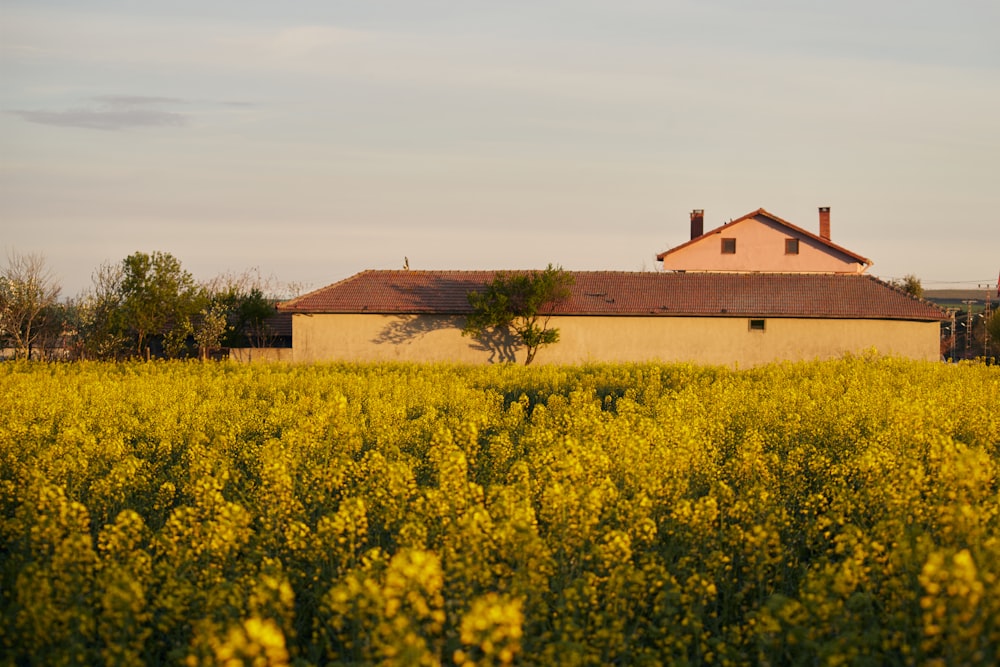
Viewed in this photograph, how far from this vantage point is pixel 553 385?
25.4 m

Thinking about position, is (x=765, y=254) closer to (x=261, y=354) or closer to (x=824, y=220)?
(x=824, y=220)

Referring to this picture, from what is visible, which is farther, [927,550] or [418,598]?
[927,550]

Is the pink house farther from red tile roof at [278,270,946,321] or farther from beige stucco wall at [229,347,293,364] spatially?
beige stucco wall at [229,347,293,364]

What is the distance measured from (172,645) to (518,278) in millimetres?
31911

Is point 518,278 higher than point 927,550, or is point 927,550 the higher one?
point 518,278

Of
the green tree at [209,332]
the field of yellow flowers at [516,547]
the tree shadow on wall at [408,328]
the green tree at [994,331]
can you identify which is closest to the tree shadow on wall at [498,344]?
the tree shadow on wall at [408,328]

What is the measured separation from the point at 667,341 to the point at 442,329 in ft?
26.5

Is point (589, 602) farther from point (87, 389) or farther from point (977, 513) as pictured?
point (87, 389)

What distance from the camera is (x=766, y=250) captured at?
192ft

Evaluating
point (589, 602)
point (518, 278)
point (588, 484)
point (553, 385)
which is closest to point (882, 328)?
point (518, 278)

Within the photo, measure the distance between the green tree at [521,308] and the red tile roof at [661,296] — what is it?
2.42 feet

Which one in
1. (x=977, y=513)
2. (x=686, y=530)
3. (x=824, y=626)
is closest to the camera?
(x=824, y=626)

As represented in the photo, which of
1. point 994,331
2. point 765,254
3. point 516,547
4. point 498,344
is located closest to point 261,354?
point 498,344

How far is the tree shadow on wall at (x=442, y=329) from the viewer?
40.2 m
